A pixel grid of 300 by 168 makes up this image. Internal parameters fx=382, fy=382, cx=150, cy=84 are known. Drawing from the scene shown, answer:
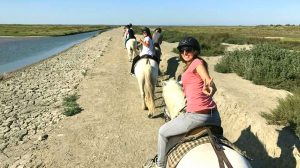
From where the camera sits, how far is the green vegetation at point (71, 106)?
1223 cm

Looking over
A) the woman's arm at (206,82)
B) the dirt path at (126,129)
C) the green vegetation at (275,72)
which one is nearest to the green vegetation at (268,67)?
the green vegetation at (275,72)

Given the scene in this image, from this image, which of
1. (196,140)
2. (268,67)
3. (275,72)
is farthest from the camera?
(268,67)

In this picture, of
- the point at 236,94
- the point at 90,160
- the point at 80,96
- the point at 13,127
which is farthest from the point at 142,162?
the point at 80,96

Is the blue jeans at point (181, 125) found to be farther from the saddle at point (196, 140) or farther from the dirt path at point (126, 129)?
the dirt path at point (126, 129)

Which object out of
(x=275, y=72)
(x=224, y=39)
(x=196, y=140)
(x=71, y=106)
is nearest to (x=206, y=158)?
(x=196, y=140)

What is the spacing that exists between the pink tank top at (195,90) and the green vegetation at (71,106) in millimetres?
7575

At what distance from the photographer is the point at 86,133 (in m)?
10.1

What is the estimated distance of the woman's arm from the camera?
185 inches

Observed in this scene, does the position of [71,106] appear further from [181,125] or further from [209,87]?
[209,87]

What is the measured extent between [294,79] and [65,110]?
804cm

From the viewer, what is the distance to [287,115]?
8.24m

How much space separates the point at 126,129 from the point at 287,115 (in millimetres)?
4215

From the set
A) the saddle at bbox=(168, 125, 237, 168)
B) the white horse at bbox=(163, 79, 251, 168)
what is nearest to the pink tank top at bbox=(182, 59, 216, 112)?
the saddle at bbox=(168, 125, 237, 168)

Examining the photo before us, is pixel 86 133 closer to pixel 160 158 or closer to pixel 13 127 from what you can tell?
pixel 13 127
